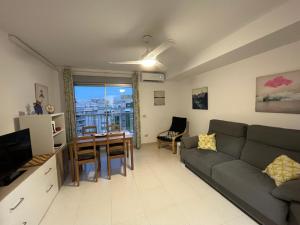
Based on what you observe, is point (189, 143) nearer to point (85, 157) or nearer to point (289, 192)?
point (289, 192)

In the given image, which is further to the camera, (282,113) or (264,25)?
(282,113)

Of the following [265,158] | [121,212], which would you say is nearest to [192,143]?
[265,158]

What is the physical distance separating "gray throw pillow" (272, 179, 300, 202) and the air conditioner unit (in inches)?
160

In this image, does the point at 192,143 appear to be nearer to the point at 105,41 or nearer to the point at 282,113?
the point at 282,113

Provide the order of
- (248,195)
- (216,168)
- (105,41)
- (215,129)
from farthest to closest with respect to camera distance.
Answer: (215,129) < (105,41) < (216,168) < (248,195)

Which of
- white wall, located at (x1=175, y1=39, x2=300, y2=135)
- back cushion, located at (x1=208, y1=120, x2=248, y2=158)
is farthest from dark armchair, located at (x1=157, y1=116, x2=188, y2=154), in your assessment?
back cushion, located at (x1=208, y1=120, x2=248, y2=158)

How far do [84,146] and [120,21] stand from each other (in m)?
2.15

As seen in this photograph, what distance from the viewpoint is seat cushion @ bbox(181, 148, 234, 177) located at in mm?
2534

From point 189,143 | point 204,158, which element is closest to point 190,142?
point 189,143

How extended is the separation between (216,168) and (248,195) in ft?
1.87

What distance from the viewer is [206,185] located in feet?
8.44

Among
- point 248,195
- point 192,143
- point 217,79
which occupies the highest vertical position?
point 217,79

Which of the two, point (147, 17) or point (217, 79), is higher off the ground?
point (147, 17)

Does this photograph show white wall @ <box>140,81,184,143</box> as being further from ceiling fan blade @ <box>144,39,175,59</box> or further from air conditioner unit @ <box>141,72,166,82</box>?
ceiling fan blade @ <box>144,39,175,59</box>
